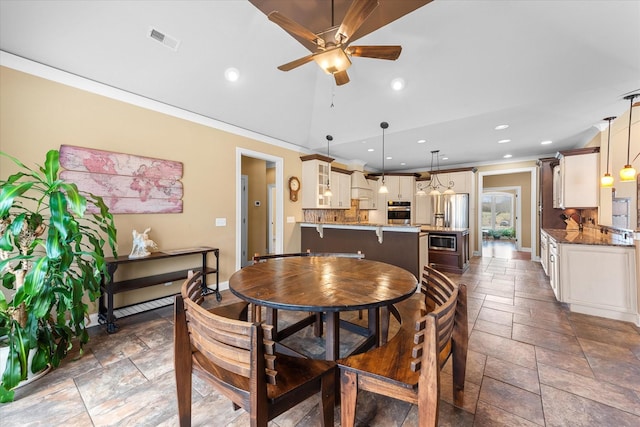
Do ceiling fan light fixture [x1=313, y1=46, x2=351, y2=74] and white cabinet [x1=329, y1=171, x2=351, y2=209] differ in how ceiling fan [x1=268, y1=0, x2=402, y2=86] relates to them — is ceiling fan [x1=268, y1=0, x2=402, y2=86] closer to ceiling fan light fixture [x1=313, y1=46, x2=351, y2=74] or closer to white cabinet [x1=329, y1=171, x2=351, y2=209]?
ceiling fan light fixture [x1=313, y1=46, x2=351, y2=74]

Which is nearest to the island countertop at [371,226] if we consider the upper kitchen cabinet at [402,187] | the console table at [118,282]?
the console table at [118,282]

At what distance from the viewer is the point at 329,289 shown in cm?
154

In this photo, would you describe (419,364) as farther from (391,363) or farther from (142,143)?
(142,143)

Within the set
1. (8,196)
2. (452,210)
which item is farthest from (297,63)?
(452,210)

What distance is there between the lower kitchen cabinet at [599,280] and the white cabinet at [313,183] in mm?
3957

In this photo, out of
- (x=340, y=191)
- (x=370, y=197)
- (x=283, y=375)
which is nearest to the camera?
(x=283, y=375)

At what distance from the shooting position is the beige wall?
2387mm

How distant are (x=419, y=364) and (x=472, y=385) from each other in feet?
3.72

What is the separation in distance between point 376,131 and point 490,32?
2.04 m

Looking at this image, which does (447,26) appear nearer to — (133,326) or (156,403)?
(156,403)

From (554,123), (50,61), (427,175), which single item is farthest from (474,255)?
(50,61)

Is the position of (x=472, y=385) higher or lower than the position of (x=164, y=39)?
lower

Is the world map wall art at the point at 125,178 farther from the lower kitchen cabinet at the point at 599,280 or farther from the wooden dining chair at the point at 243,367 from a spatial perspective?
the lower kitchen cabinet at the point at 599,280

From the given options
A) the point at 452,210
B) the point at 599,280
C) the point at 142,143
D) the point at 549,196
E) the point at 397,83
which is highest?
the point at 397,83
